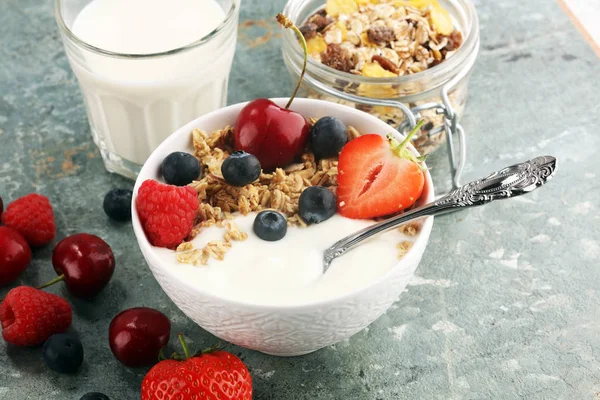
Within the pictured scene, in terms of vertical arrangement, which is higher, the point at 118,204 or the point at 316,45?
the point at 316,45

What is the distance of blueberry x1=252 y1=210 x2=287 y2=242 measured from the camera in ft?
3.91

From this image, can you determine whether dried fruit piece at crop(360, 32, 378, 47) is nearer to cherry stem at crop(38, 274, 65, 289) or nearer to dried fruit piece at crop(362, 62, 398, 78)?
dried fruit piece at crop(362, 62, 398, 78)

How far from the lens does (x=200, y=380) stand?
3.77ft

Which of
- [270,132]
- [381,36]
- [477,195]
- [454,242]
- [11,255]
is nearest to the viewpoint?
[477,195]

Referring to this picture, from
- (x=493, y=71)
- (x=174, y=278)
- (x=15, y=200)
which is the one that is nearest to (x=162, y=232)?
(x=174, y=278)

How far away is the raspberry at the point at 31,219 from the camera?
1496 millimetres

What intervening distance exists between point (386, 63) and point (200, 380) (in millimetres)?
802

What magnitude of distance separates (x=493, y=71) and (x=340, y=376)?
956mm

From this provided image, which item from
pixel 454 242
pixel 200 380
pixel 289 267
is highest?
pixel 289 267

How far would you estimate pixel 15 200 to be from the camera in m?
1.57

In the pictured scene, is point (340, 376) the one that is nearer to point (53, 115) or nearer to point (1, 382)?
point (1, 382)

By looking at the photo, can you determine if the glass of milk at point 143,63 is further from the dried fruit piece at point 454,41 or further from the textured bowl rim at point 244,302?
the dried fruit piece at point 454,41

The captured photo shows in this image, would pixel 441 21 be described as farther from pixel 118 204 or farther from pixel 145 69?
pixel 118 204

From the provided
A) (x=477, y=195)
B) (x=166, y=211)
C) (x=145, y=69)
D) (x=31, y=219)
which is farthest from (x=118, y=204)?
(x=477, y=195)
